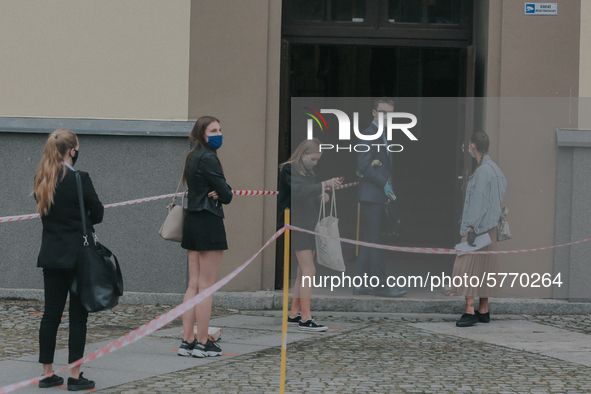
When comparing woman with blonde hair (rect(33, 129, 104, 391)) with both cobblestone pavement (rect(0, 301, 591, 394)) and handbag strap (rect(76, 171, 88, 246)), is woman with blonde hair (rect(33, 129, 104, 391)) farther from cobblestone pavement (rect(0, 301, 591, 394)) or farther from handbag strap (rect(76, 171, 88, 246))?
cobblestone pavement (rect(0, 301, 591, 394))

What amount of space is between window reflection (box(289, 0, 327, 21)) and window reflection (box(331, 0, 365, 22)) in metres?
0.13

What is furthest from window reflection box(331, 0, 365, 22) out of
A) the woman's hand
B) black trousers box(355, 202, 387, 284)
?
the woman's hand

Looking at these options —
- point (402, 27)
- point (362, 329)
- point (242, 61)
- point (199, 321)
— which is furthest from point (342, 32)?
point (199, 321)

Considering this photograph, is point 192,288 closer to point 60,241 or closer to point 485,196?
point 60,241

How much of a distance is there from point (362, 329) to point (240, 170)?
2.33 meters

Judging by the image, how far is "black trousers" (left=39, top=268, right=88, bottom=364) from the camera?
5.16 metres

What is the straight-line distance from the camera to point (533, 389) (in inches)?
207

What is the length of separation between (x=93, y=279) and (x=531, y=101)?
18.3ft

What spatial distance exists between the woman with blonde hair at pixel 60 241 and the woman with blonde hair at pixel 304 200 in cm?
228

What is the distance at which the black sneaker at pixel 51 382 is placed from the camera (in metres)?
5.15

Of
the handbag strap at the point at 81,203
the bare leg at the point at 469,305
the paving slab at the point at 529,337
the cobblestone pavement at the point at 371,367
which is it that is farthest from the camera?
the bare leg at the point at 469,305

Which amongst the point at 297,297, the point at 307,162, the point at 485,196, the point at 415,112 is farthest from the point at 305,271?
the point at 415,112

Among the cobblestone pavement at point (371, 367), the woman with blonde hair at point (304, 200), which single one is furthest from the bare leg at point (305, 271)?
the cobblestone pavement at point (371, 367)

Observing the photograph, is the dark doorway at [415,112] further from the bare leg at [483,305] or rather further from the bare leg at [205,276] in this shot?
the bare leg at [205,276]
